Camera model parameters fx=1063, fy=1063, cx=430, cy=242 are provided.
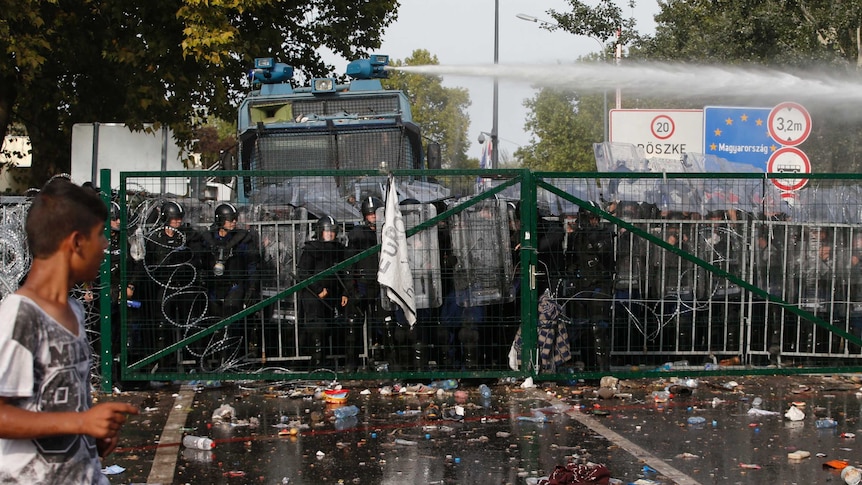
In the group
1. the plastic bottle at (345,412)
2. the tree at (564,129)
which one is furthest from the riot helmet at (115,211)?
the tree at (564,129)

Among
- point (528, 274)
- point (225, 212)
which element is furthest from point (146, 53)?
point (528, 274)

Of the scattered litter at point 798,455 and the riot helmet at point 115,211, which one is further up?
the riot helmet at point 115,211

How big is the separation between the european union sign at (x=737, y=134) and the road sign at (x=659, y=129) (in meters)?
0.71

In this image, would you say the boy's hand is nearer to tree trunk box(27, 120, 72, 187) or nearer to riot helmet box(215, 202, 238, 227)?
riot helmet box(215, 202, 238, 227)

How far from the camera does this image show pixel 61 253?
3.16 metres

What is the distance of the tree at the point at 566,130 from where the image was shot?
58.4 m

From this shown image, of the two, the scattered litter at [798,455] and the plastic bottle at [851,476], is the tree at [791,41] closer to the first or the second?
the scattered litter at [798,455]

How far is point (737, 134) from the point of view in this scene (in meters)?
15.7

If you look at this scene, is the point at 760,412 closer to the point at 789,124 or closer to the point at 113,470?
the point at 113,470

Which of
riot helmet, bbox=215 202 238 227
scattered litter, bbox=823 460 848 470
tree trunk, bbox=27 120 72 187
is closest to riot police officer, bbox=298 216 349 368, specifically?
riot helmet, bbox=215 202 238 227

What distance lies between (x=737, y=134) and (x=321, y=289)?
8578 mm

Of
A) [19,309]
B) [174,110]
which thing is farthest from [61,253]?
[174,110]

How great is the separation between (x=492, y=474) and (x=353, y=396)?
2.95 meters

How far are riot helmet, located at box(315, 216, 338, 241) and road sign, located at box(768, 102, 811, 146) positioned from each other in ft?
25.5
